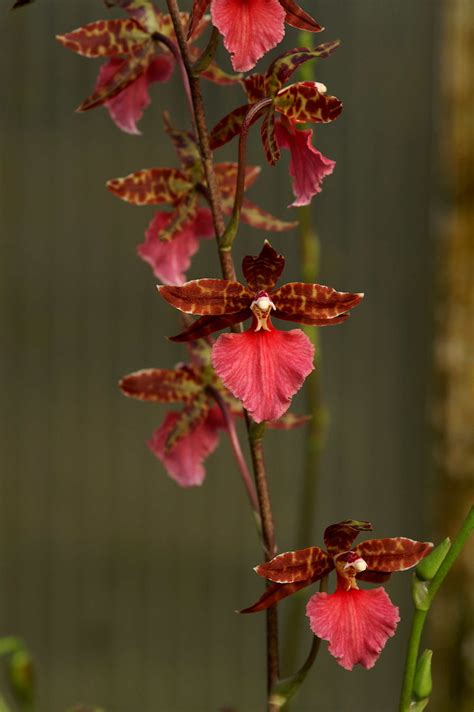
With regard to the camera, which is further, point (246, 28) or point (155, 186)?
point (155, 186)

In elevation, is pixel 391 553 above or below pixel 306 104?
below

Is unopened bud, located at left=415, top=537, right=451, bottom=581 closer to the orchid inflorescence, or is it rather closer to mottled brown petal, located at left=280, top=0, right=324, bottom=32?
the orchid inflorescence

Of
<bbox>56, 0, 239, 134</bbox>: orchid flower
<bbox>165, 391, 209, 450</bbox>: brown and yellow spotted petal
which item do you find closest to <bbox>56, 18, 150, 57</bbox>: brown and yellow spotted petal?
<bbox>56, 0, 239, 134</bbox>: orchid flower

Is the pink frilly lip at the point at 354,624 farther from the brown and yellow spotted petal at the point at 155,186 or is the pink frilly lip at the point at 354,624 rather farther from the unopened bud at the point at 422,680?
the brown and yellow spotted petal at the point at 155,186

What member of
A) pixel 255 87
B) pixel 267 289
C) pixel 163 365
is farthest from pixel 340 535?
pixel 163 365

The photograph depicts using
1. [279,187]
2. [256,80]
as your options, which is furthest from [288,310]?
[279,187]

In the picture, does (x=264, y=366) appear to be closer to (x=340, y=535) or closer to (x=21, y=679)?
(x=340, y=535)
